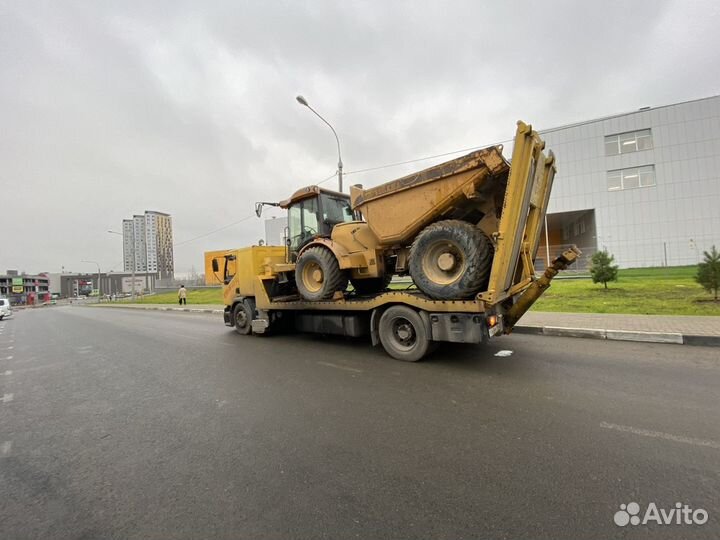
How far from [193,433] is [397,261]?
4366mm

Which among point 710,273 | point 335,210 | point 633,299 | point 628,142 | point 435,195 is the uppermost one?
point 628,142

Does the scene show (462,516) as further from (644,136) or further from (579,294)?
(644,136)

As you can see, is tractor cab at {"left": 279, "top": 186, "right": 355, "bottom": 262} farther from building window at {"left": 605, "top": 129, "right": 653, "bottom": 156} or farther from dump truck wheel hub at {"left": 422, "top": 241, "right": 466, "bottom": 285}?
Result: building window at {"left": 605, "top": 129, "right": 653, "bottom": 156}

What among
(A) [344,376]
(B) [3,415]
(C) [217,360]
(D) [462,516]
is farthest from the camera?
(C) [217,360]

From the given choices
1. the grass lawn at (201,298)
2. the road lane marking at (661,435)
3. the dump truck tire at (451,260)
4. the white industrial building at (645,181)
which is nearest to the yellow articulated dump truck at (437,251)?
the dump truck tire at (451,260)

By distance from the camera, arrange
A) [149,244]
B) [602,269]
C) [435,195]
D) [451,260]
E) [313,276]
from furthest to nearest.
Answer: [149,244] < [602,269] < [313,276] < [435,195] < [451,260]

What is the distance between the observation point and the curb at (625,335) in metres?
6.19

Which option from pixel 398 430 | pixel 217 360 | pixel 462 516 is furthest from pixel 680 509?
pixel 217 360

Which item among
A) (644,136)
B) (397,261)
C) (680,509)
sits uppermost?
(644,136)

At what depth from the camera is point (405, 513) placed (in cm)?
208

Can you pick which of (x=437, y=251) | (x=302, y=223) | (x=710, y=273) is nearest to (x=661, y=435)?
(x=437, y=251)

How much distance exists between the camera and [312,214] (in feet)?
25.4

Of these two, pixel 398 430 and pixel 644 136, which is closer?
pixel 398 430

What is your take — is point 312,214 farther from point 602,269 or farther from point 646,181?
point 646,181
